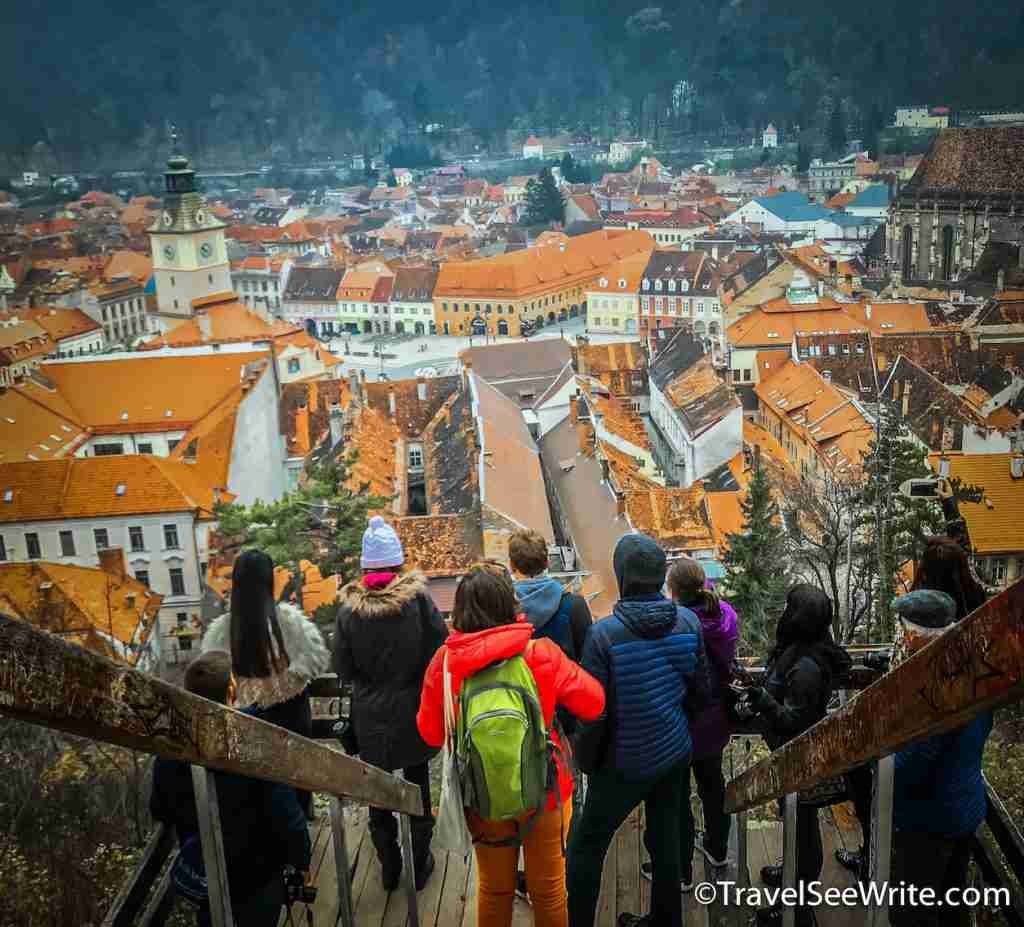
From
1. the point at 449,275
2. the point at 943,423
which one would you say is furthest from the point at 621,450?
the point at 449,275

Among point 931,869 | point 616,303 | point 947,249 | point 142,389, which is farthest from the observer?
point 616,303

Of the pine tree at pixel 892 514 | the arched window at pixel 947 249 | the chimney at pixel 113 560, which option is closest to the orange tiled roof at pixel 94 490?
the chimney at pixel 113 560

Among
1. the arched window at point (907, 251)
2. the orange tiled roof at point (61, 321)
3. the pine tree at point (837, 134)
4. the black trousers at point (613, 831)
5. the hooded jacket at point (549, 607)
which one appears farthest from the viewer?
the pine tree at point (837, 134)

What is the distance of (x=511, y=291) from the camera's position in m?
41.2

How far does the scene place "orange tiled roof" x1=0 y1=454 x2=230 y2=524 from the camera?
14.8 meters

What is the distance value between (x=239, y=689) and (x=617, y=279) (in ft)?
122

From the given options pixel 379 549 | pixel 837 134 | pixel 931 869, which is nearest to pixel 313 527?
pixel 379 549

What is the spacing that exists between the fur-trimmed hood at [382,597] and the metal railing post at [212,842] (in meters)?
1.03

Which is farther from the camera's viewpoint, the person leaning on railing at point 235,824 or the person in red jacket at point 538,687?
the person in red jacket at point 538,687

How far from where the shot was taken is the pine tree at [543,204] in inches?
2355

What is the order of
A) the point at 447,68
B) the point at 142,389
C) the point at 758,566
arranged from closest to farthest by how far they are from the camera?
the point at 758,566 < the point at 142,389 < the point at 447,68

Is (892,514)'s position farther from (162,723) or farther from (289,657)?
(162,723)

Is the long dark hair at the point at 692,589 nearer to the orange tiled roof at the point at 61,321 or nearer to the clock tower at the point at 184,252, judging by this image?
the orange tiled roof at the point at 61,321

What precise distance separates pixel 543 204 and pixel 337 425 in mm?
43204
